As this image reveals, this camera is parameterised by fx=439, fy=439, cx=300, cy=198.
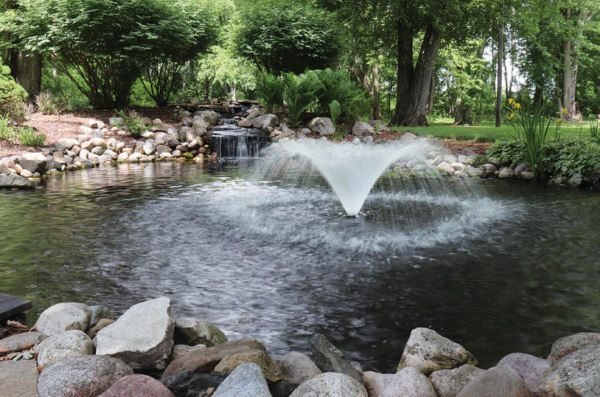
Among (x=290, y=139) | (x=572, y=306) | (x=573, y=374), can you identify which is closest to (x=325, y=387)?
(x=573, y=374)

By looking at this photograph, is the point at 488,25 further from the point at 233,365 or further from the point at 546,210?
the point at 233,365

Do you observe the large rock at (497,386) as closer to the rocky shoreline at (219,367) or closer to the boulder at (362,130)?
the rocky shoreline at (219,367)

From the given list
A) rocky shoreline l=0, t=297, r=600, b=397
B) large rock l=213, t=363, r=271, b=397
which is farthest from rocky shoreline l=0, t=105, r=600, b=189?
large rock l=213, t=363, r=271, b=397

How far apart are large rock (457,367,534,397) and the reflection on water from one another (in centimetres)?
69

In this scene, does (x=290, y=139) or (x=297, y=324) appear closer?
(x=297, y=324)

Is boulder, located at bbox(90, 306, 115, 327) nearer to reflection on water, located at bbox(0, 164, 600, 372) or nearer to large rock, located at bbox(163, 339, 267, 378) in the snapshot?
reflection on water, located at bbox(0, 164, 600, 372)

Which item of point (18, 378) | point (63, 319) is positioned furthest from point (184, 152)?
point (18, 378)

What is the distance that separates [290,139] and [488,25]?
9.32 metres

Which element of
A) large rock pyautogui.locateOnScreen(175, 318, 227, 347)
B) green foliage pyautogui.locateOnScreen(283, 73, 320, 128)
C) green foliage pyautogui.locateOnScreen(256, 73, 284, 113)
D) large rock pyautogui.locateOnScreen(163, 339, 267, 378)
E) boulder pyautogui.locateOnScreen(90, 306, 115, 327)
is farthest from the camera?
green foliage pyautogui.locateOnScreen(256, 73, 284, 113)

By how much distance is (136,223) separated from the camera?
625 centimetres

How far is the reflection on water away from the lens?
3145mm

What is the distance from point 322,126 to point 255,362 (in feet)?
50.1

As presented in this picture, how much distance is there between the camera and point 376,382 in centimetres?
230

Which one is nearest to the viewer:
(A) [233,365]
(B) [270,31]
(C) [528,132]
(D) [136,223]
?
(A) [233,365]
